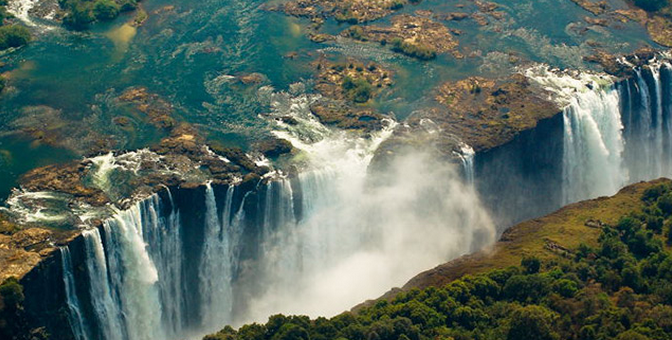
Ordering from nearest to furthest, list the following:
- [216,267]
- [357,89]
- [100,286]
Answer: [100,286] < [216,267] < [357,89]

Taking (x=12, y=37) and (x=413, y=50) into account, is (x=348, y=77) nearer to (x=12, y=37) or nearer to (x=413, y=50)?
(x=413, y=50)

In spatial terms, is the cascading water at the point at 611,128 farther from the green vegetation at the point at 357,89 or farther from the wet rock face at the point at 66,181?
the wet rock face at the point at 66,181

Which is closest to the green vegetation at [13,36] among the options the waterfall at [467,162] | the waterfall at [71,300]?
the waterfall at [71,300]

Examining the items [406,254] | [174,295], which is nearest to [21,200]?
[174,295]

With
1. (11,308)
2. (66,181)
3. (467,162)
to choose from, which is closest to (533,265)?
(467,162)

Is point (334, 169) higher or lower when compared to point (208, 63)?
lower

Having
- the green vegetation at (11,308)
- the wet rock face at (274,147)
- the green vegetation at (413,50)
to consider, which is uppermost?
the green vegetation at (413,50)
